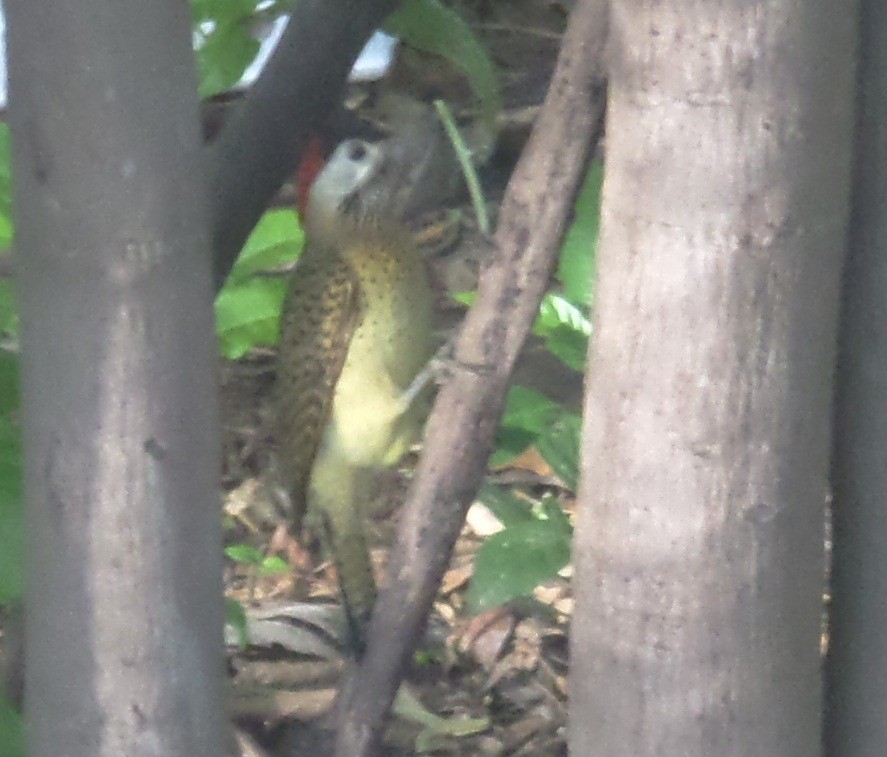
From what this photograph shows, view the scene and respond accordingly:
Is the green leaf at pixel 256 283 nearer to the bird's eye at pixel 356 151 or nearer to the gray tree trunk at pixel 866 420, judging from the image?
the bird's eye at pixel 356 151

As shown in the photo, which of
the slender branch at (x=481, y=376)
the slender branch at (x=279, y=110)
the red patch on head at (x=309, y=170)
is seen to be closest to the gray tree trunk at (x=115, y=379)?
the slender branch at (x=481, y=376)

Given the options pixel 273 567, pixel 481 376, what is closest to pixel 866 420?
pixel 481 376

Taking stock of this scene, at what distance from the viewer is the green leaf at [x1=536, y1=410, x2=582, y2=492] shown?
4.06ft

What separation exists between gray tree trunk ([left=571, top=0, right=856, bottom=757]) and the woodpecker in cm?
69

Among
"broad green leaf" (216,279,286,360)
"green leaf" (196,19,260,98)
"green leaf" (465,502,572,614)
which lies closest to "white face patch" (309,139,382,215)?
"broad green leaf" (216,279,286,360)

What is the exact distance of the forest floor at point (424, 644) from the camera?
1618 millimetres

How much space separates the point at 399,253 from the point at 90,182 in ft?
2.76

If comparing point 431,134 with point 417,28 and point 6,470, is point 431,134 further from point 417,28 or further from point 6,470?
point 6,470

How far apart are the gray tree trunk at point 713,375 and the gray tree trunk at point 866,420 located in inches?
3.0

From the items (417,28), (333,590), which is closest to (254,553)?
(333,590)

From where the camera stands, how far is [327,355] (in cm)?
154

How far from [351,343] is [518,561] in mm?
520

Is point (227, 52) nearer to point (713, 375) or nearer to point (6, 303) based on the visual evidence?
point (6, 303)

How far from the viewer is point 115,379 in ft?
2.71
